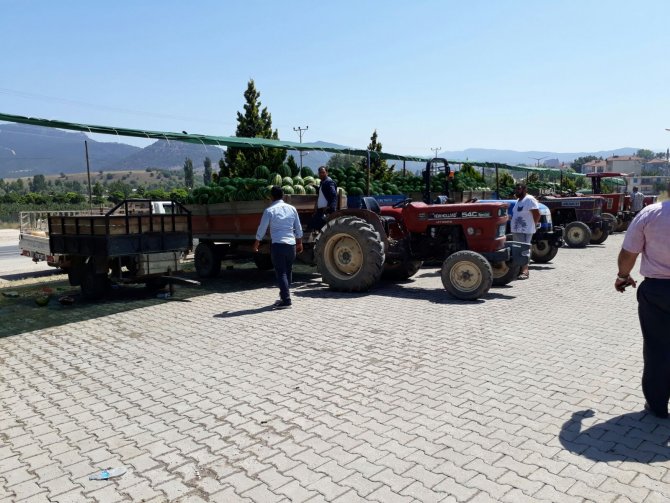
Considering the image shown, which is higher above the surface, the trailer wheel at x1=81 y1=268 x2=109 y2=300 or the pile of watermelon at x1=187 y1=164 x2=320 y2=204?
the pile of watermelon at x1=187 y1=164 x2=320 y2=204

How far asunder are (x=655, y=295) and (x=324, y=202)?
22.6 feet

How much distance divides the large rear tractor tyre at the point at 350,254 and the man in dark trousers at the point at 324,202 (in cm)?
76

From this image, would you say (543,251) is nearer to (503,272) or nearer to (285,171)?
(503,272)

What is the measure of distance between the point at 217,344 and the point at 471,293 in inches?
163

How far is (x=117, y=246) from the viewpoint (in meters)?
8.45

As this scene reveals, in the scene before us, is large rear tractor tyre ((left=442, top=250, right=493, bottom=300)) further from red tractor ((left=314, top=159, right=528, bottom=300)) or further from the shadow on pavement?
the shadow on pavement

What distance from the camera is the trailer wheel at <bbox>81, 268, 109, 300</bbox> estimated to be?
8.99 metres

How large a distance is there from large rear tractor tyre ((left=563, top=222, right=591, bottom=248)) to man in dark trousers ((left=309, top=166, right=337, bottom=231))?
10.4m

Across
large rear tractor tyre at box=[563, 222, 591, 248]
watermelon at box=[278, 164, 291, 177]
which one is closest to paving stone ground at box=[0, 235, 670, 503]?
watermelon at box=[278, 164, 291, 177]

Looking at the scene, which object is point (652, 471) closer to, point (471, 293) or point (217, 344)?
point (217, 344)

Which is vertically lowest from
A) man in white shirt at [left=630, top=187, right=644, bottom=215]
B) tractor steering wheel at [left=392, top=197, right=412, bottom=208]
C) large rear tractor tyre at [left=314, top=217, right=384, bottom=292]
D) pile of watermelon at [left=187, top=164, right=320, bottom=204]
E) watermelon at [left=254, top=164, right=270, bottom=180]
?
large rear tractor tyre at [left=314, top=217, right=384, bottom=292]

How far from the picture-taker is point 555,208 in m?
18.0

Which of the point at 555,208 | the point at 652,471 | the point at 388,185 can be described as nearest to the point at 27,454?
the point at 652,471

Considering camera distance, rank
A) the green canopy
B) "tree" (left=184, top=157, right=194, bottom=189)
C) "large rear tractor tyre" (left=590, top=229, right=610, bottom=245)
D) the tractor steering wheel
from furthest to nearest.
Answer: "tree" (left=184, top=157, right=194, bottom=189) < "large rear tractor tyre" (left=590, top=229, right=610, bottom=245) < the tractor steering wheel < the green canopy
